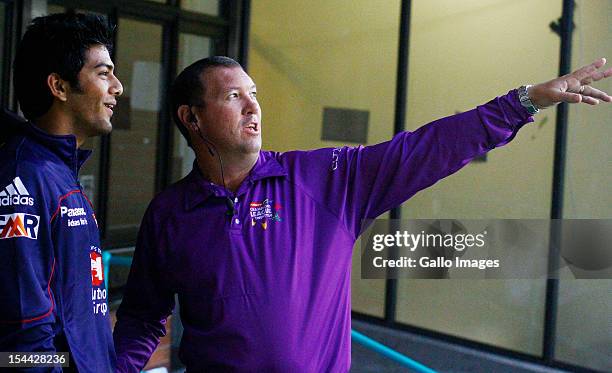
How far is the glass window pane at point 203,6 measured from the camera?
6299 mm

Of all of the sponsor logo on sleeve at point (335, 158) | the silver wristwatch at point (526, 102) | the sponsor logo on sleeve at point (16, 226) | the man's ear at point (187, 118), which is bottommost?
the sponsor logo on sleeve at point (16, 226)

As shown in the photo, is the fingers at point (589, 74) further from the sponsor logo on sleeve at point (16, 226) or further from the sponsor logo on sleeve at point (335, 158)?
the sponsor logo on sleeve at point (16, 226)

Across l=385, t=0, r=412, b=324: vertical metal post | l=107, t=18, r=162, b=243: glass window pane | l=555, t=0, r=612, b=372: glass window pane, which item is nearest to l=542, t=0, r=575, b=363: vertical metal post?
l=555, t=0, r=612, b=372: glass window pane

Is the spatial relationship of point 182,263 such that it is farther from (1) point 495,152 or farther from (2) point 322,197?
(1) point 495,152

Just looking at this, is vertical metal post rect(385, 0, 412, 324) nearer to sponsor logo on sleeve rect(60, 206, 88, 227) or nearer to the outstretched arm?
the outstretched arm

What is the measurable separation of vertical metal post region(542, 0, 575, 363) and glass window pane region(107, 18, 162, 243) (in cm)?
309

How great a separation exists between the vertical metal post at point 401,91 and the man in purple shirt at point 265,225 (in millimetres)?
4087

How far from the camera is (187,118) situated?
2307 millimetres

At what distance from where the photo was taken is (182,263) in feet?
6.75

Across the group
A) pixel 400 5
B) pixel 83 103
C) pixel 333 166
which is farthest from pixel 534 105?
pixel 400 5

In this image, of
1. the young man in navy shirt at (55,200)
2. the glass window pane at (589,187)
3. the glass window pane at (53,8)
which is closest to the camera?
the young man in navy shirt at (55,200)

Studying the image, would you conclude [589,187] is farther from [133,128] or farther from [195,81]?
[195,81]

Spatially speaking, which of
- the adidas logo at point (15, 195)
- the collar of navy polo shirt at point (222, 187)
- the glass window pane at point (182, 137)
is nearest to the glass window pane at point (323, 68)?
the glass window pane at point (182, 137)

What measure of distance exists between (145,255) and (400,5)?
179 inches
